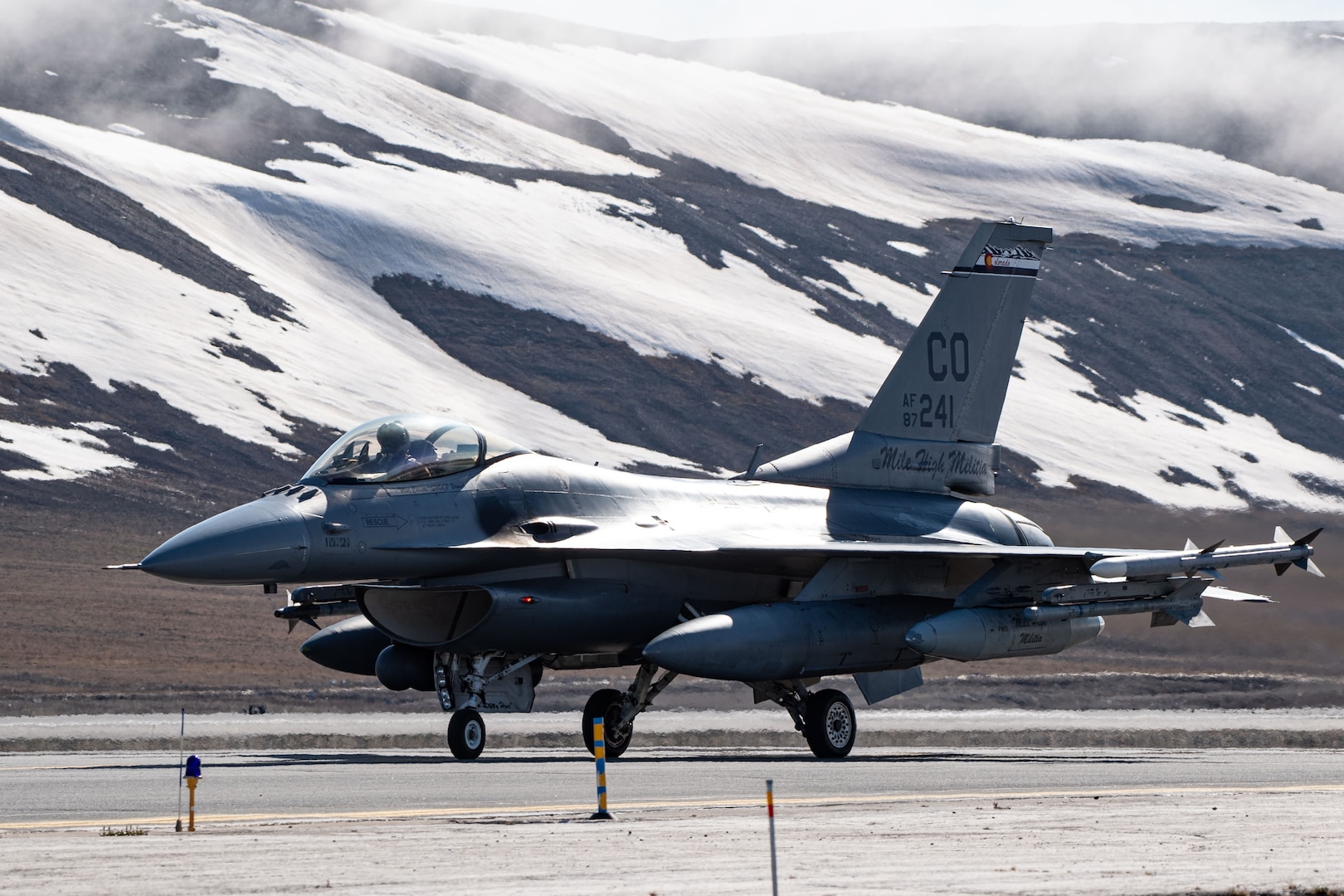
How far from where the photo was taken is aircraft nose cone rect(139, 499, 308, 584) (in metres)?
20.5

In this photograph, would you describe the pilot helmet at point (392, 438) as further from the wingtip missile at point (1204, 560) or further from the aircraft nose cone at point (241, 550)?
the wingtip missile at point (1204, 560)

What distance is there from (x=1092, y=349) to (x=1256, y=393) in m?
10.5

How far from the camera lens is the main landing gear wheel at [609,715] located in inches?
949

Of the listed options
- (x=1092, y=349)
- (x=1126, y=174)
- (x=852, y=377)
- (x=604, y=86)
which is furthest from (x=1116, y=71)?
(x=852, y=377)

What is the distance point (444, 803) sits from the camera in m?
15.9

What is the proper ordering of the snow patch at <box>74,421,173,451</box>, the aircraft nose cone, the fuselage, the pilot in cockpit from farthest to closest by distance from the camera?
the snow patch at <box>74,421,173,451</box> → the pilot in cockpit → the fuselage → the aircraft nose cone

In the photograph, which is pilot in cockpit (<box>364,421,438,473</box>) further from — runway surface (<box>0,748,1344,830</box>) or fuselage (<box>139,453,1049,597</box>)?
runway surface (<box>0,748,1344,830</box>)

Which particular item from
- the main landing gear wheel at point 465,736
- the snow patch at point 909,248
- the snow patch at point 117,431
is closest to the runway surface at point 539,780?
the main landing gear wheel at point 465,736

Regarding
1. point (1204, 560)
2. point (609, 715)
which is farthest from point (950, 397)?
point (609, 715)

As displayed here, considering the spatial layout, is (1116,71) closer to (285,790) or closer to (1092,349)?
(1092,349)

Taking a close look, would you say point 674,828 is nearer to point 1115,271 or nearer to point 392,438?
point 392,438

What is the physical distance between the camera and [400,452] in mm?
22734

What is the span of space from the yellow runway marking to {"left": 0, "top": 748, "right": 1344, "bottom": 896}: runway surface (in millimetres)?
49

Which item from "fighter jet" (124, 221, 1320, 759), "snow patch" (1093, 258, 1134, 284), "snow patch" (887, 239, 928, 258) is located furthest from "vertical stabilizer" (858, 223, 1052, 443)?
"snow patch" (1093, 258, 1134, 284)
